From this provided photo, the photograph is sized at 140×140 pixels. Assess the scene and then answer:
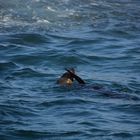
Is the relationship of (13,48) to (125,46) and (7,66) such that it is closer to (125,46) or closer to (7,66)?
(7,66)

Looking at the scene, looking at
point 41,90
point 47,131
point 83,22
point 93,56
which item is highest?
point 83,22

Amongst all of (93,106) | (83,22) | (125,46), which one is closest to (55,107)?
(93,106)

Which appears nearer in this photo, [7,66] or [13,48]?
[7,66]

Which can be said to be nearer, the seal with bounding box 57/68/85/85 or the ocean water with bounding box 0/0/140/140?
the ocean water with bounding box 0/0/140/140

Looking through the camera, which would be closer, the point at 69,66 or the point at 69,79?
the point at 69,79

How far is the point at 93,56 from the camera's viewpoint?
49.8ft

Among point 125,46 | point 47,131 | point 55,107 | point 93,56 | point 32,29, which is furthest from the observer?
point 32,29

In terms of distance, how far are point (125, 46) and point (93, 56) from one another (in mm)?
1585

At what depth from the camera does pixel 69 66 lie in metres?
14.2

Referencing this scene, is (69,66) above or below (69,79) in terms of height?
above

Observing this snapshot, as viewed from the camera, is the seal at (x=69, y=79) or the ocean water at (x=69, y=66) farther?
the seal at (x=69, y=79)

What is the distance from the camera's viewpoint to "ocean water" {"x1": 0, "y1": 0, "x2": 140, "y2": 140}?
9867 millimetres

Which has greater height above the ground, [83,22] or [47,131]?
[83,22]

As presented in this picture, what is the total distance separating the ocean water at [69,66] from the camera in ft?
32.4
